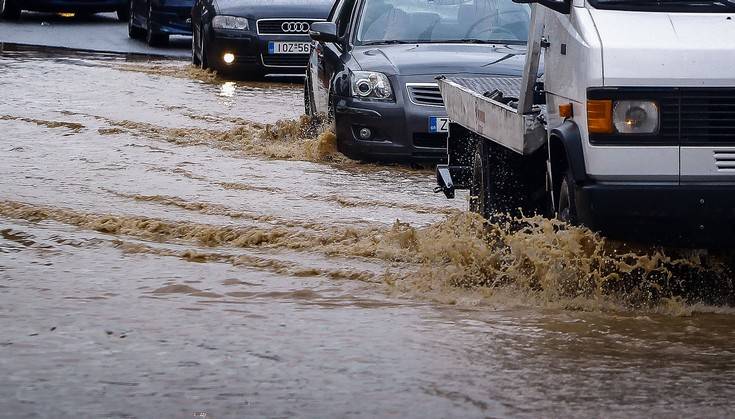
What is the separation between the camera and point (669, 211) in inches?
262

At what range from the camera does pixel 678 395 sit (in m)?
5.59

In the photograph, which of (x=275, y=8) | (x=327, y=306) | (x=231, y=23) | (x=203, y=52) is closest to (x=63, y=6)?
(x=203, y=52)

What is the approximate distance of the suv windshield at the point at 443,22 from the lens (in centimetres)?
1280

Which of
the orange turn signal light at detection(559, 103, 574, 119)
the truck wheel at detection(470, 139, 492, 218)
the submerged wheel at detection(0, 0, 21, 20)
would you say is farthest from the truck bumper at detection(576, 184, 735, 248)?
the submerged wheel at detection(0, 0, 21, 20)

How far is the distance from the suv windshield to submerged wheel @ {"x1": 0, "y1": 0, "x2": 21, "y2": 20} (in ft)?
56.6

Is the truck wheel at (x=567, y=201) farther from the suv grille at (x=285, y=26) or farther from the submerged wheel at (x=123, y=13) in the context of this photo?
the submerged wheel at (x=123, y=13)

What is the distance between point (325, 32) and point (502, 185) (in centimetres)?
452

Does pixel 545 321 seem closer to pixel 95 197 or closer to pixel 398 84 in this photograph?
pixel 95 197

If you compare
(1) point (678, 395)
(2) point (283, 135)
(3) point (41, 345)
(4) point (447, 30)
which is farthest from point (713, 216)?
(2) point (283, 135)

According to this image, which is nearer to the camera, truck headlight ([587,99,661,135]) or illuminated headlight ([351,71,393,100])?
truck headlight ([587,99,661,135])

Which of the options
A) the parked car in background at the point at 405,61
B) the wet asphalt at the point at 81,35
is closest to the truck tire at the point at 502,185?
the parked car in background at the point at 405,61

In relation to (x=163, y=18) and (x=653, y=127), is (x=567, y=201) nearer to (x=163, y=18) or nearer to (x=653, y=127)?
(x=653, y=127)

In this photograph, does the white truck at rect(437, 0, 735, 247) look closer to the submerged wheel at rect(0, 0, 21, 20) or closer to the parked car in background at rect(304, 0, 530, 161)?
the parked car in background at rect(304, 0, 530, 161)

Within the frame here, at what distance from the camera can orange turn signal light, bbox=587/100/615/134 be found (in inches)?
264
